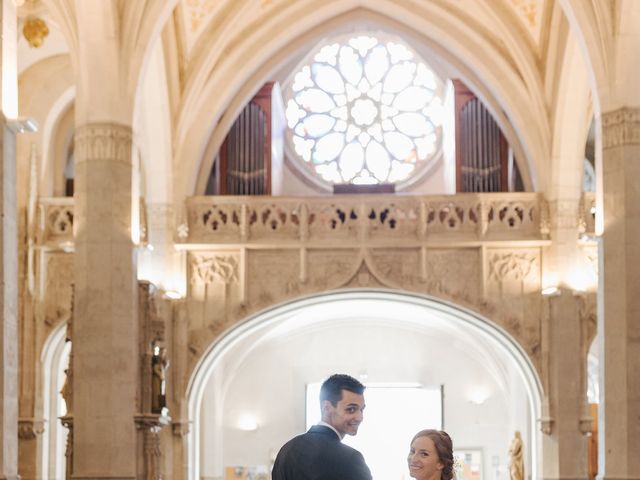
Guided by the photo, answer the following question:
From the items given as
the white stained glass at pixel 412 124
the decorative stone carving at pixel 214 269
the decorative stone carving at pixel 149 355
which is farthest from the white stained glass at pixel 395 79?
the decorative stone carving at pixel 149 355

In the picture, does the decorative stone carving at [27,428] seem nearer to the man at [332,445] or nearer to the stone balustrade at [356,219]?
the stone balustrade at [356,219]

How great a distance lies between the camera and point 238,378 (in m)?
24.9

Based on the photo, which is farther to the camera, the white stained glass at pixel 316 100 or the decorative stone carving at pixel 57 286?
the white stained glass at pixel 316 100

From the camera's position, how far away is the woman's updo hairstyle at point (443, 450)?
433 centimetres

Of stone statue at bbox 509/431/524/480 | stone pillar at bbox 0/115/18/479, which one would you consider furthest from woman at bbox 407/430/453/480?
stone statue at bbox 509/431/524/480

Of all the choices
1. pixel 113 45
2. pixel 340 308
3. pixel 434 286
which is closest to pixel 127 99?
pixel 113 45

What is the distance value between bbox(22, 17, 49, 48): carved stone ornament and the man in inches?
521

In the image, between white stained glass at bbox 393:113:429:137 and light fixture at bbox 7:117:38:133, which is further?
white stained glass at bbox 393:113:429:137

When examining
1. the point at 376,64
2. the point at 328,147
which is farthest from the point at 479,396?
the point at 376,64

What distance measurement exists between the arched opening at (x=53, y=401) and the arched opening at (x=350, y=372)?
3.70 metres

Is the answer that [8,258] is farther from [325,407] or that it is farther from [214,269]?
[214,269]

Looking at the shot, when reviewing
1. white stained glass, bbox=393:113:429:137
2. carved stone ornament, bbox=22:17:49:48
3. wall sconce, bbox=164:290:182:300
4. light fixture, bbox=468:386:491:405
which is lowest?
light fixture, bbox=468:386:491:405

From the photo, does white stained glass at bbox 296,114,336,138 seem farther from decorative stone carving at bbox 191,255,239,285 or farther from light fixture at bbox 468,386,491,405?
light fixture at bbox 468,386,491,405

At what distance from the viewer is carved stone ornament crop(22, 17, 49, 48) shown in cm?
1761
